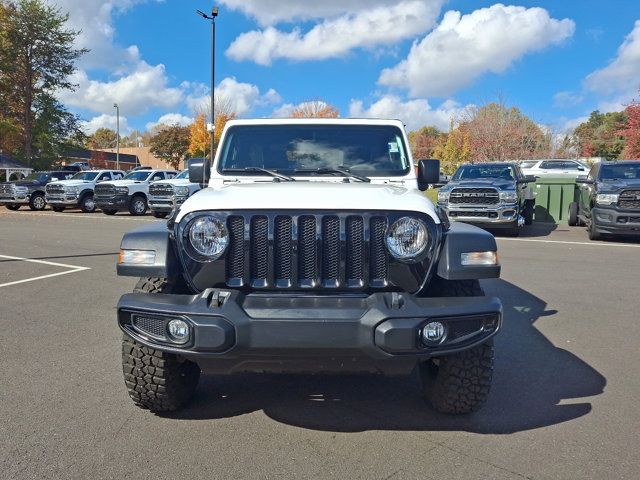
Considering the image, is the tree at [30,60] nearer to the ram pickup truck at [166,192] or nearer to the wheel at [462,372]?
the ram pickup truck at [166,192]

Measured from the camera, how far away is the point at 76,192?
21703 millimetres

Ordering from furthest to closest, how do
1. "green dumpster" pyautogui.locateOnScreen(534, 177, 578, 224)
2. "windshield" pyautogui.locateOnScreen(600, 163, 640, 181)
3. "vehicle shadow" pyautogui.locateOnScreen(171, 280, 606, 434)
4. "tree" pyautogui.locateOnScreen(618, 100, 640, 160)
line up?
"tree" pyautogui.locateOnScreen(618, 100, 640, 160)
"green dumpster" pyautogui.locateOnScreen(534, 177, 578, 224)
"windshield" pyautogui.locateOnScreen(600, 163, 640, 181)
"vehicle shadow" pyautogui.locateOnScreen(171, 280, 606, 434)

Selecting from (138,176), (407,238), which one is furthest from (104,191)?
(407,238)

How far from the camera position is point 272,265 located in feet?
9.96

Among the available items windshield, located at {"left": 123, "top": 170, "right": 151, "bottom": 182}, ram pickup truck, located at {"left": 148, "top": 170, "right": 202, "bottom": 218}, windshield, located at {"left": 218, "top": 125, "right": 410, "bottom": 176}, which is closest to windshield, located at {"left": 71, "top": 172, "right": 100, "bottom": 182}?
windshield, located at {"left": 123, "top": 170, "right": 151, "bottom": 182}

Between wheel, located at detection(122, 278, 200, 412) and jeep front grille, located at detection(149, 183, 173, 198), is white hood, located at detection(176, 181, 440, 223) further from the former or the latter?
jeep front grille, located at detection(149, 183, 173, 198)

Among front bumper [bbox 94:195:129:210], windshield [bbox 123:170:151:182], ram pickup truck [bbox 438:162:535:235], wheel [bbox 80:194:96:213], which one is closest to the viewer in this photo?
ram pickup truck [bbox 438:162:535:235]

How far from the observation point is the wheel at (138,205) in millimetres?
20828

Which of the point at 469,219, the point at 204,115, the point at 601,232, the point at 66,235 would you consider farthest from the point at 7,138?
the point at 601,232

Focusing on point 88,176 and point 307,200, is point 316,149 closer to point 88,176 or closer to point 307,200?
point 307,200

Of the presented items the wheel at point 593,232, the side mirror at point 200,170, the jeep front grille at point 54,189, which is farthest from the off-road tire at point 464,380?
the jeep front grille at point 54,189

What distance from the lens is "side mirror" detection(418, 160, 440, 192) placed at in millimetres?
4574

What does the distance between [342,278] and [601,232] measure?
11343mm

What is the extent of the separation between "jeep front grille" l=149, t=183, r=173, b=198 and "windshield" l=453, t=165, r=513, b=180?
9.93 meters
